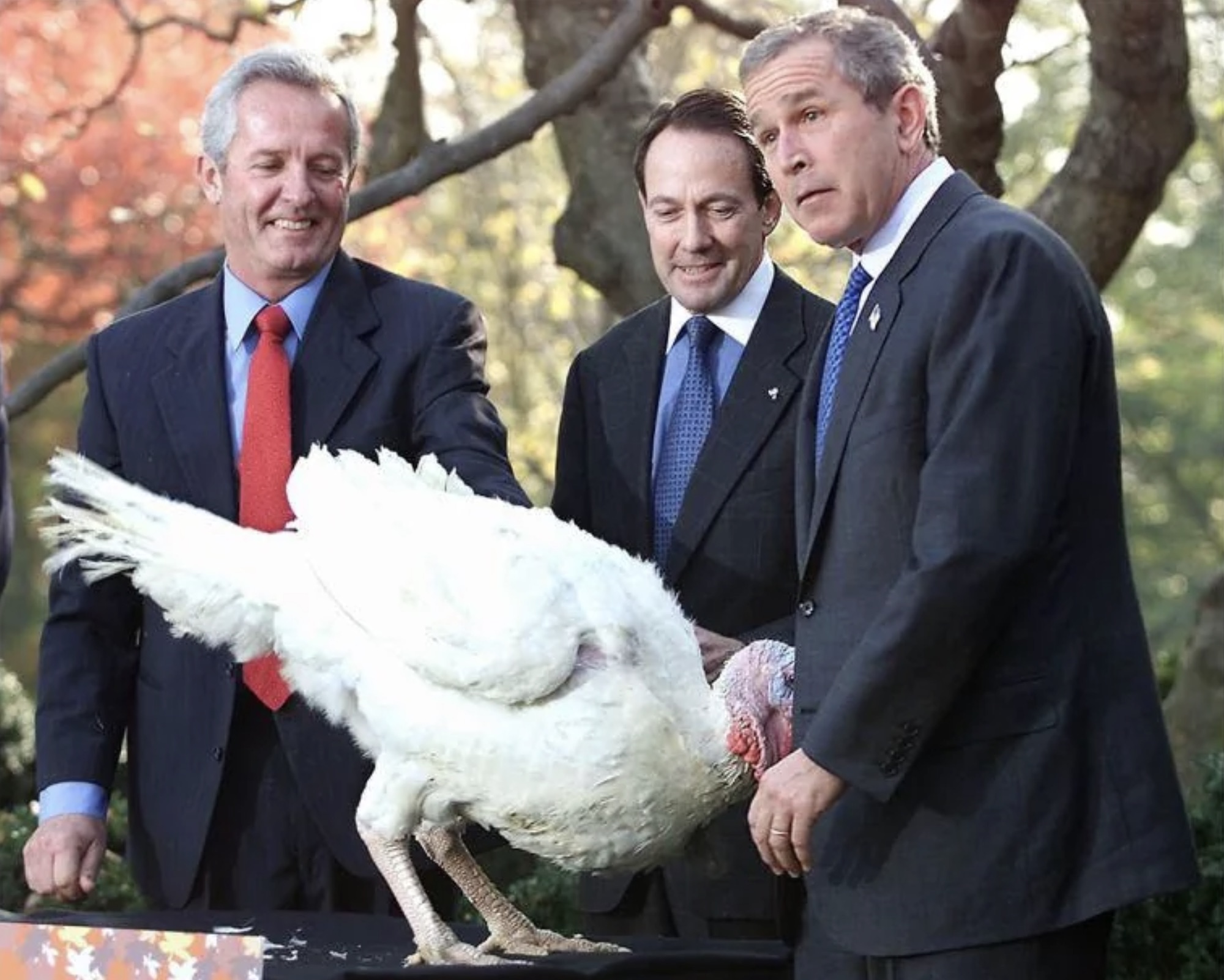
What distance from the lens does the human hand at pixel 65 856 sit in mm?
3635

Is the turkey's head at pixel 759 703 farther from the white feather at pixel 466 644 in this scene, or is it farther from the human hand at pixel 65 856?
the human hand at pixel 65 856

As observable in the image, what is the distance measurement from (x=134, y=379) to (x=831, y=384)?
1.37m

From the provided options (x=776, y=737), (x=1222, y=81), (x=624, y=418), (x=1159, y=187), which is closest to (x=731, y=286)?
(x=624, y=418)

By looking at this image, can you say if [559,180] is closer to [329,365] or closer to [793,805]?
[329,365]

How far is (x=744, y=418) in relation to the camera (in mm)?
3748

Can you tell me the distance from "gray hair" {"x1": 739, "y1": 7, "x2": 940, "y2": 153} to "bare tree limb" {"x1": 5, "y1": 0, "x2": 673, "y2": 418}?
92.9 inches

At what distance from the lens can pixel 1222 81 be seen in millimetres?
9695

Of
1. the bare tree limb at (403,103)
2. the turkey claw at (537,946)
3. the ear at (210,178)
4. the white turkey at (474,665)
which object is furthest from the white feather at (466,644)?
the bare tree limb at (403,103)

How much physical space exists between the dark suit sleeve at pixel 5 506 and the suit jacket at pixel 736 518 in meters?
1.33

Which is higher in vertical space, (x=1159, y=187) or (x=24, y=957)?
(x=1159, y=187)

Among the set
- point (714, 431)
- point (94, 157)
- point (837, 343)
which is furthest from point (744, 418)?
point (94, 157)

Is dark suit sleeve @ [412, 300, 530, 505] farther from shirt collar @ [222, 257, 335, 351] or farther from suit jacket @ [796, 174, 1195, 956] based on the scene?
suit jacket @ [796, 174, 1195, 956]

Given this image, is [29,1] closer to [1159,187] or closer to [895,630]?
[1159,187]

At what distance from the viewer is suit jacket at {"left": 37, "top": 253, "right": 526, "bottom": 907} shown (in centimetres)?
370
